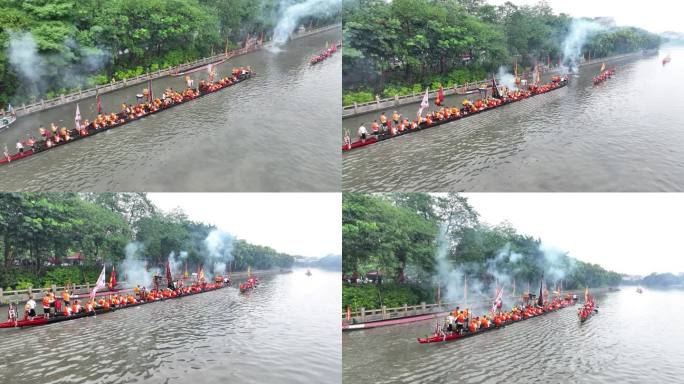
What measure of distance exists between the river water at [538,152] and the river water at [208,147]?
1606 mm

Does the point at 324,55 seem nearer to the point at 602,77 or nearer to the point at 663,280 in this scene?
the point at 602,77

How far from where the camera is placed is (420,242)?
19109 millimetres

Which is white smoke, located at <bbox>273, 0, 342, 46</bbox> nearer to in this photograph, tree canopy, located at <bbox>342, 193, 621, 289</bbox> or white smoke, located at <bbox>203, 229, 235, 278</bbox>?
white smoke, located at <bbox>203, 229, 235, 278</bbox>

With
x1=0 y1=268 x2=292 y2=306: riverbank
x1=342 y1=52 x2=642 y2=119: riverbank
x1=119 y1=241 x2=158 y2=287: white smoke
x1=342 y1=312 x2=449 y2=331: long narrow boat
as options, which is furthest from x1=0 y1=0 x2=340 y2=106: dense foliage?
x1=342 y1=312 x2=449 y2=331: long narrow boat

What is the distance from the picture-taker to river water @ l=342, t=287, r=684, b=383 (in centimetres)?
1233

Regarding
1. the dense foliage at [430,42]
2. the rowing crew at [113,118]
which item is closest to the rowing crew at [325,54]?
the rowing crew at [113,118]

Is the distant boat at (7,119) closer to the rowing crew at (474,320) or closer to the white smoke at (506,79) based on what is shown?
the rowing crew at (474,320)

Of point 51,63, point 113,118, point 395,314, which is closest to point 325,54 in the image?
point 113,118

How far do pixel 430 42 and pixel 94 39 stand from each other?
16.3 m

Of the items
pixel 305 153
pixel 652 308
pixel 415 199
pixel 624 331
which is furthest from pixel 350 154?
pixel 652 308

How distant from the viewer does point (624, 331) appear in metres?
20.2

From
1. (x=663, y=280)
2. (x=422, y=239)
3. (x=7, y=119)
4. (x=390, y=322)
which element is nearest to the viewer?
(x=390, y=322)

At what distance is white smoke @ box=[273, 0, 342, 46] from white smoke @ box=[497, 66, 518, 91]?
13591mm

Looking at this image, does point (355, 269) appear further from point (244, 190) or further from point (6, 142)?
point (6, 142)
